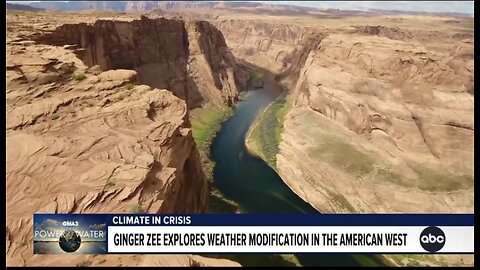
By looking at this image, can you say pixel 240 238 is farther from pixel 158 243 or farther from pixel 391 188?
pixel 391 188

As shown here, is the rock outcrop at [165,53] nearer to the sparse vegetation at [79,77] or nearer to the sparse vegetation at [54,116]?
the sparse vegetation at [79,77]

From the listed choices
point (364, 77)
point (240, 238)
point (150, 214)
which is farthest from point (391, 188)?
point (150, 214)

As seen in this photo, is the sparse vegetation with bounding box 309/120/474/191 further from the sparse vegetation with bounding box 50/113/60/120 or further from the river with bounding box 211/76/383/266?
the sparse vegetation with bounding box 50/113/60/120

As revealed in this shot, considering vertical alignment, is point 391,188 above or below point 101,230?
below

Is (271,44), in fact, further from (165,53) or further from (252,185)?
(252,185)

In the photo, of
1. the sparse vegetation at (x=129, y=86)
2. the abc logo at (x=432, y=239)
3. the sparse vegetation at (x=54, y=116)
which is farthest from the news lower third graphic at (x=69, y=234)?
the abc logo at (x=432, y=239)

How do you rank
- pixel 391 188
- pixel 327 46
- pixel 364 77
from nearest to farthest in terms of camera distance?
pixel 391 188
pixel 364 77
pixel 327 46
